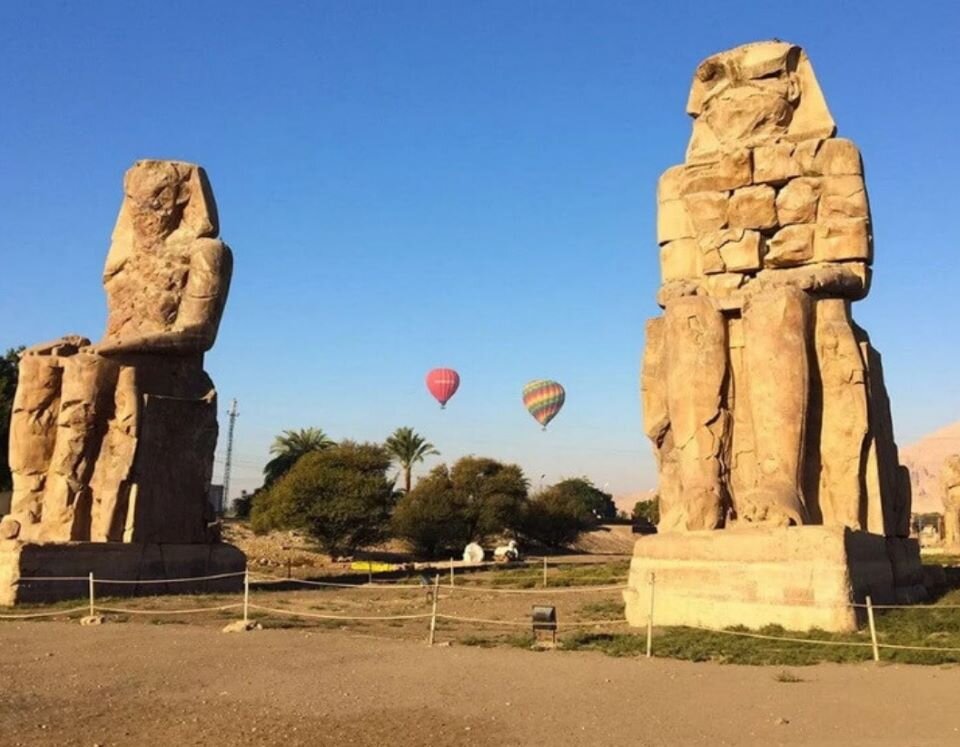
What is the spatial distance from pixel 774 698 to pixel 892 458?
4535 millimetres

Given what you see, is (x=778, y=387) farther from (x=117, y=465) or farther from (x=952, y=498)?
(x=952, y=498)

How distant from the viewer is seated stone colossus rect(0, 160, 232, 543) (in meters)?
10.7

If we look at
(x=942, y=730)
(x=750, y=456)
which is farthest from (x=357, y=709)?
(x=750, y=456)

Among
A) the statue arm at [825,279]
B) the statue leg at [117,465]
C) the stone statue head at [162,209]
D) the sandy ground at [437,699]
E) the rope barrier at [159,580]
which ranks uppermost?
the stone statue head at [162,209]

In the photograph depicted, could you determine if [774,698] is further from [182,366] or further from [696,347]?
[182,366]

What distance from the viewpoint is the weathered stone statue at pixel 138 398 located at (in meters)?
10.7

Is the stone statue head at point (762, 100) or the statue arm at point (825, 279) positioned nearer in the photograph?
the statue arm at point (825, 279)

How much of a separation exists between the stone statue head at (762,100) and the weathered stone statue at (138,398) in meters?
5.93

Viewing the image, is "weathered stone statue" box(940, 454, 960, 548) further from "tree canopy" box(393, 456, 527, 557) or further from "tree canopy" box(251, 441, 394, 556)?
"tree canopy" box(251, 441, 394, 556)

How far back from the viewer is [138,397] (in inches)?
428

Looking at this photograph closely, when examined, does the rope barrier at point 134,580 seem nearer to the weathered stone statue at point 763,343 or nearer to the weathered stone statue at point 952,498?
the weathered stone statue at point 763,343

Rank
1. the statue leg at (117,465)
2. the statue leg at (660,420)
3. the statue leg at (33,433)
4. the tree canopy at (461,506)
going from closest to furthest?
the statue leg at (660,420), the statue leg at (117,465), the statue leg at (33,433), the tree canopy at (461,506)

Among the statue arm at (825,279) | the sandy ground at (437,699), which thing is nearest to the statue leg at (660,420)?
the statue arm at (825,279)

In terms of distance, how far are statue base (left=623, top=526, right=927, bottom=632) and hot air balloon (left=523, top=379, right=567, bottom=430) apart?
37144 mm
